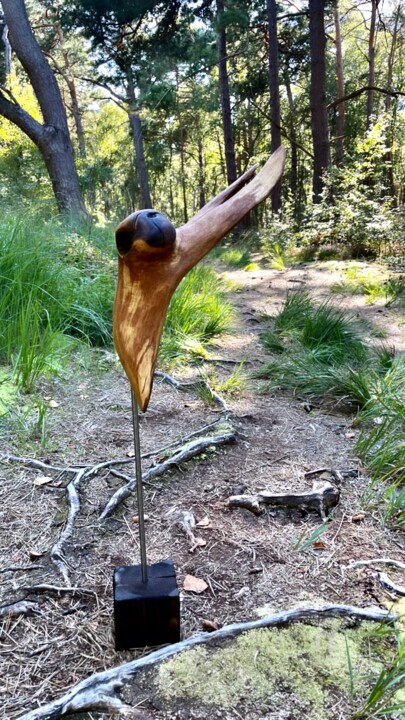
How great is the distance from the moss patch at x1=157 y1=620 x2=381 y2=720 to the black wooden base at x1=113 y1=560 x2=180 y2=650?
0.09 meters

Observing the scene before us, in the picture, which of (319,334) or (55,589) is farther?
(319,334)

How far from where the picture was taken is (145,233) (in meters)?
0.96

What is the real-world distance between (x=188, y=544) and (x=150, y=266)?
98cm

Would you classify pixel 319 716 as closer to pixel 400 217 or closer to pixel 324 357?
pixel 324 357

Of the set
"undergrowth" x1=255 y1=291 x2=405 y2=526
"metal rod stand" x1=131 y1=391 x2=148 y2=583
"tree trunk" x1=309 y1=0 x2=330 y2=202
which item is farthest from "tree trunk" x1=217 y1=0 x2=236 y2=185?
"metal rod stand" x1=131 y1=391 x2=148 y2=583

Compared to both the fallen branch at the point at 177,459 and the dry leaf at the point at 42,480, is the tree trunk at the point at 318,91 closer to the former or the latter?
the fallen branch at the point at 177,459

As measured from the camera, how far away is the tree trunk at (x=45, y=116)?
21.7ft

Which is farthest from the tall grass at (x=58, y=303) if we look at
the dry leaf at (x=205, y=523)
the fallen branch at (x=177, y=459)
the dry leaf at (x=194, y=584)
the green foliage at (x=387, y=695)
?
the green foliage at (x=387, y=695)

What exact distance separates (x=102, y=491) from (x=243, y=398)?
1.18 meters

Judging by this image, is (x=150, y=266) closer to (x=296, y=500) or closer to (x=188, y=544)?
(x=188, y=544)

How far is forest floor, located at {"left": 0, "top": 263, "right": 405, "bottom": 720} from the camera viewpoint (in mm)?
A: 1068

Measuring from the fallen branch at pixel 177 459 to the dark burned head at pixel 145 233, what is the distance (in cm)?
106

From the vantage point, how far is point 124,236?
974 mm

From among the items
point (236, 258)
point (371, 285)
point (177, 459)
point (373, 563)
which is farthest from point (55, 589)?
point (236, 258)
